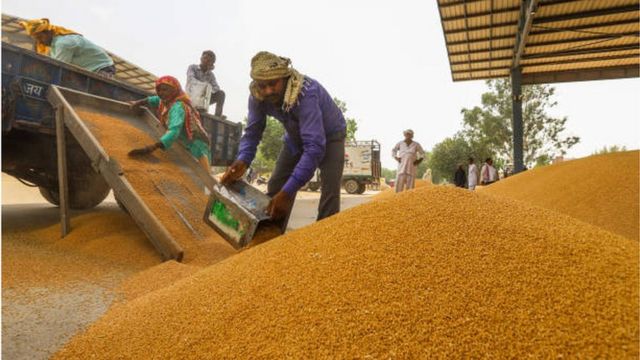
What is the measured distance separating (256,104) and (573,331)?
2254 millimetres

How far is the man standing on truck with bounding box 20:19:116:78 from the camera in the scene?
425cm

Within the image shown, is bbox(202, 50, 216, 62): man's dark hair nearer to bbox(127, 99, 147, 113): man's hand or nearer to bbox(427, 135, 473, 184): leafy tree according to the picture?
bbox(127, 99, 147, 113): man's hand

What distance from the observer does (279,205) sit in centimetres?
221

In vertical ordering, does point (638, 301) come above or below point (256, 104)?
below

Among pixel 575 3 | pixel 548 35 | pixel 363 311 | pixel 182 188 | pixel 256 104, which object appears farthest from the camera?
pixel 548 35

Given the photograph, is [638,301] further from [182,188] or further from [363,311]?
[182,188]

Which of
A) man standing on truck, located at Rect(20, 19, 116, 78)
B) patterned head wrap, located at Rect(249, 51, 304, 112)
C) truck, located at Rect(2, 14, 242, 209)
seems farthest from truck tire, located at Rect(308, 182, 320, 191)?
patterned head wrap, located at Rect(249, 51, 304, 112)

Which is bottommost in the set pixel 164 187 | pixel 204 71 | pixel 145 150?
pixel 164 187

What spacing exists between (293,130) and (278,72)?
0.46 m

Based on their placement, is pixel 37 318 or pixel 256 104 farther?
pixel 256 104

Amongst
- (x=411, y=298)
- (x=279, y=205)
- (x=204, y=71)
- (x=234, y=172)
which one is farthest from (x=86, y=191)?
(x=411, y=298)

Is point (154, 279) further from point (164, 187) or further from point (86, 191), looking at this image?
point (86, 191)

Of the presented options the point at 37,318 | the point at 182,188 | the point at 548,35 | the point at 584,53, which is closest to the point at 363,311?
the point at 37,318

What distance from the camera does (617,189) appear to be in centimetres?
394
